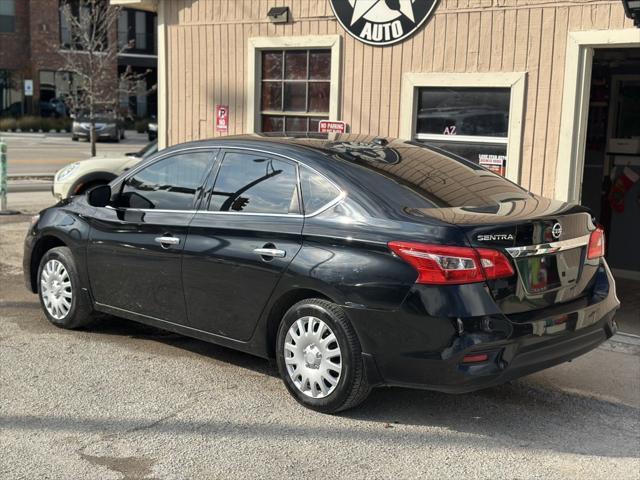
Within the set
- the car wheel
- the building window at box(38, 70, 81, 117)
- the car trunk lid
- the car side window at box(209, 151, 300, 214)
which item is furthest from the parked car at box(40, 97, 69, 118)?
the car trunk lid

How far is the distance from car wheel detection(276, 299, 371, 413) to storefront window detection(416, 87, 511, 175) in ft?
12.3

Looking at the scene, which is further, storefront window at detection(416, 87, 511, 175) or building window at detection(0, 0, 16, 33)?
building window at detection(0, 0, 16, 33)

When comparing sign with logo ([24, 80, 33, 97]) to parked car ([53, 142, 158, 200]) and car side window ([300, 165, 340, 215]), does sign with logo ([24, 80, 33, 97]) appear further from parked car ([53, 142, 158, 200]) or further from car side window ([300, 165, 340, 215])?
car side window ([300, 165, 340, 215])

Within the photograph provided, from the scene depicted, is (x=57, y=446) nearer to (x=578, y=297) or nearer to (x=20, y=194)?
(x=578, y=297)

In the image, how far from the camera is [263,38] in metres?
9.21

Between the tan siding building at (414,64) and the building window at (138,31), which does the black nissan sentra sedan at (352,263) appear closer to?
the tan siding building at (414,64)

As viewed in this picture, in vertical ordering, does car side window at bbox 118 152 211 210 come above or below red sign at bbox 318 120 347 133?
below

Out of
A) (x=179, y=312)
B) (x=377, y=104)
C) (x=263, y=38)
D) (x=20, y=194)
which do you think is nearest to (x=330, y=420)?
(x=179, y=312)

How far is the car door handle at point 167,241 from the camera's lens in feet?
17.7

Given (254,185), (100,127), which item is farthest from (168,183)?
(100,127)

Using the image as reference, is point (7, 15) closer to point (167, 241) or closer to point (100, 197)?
point (100, 197)

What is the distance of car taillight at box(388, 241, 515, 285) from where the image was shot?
4.14 m

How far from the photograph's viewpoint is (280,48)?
359 inches

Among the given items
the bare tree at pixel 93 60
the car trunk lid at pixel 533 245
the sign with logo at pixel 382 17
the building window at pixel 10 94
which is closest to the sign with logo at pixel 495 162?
the sign with logo at pixel 382 17
